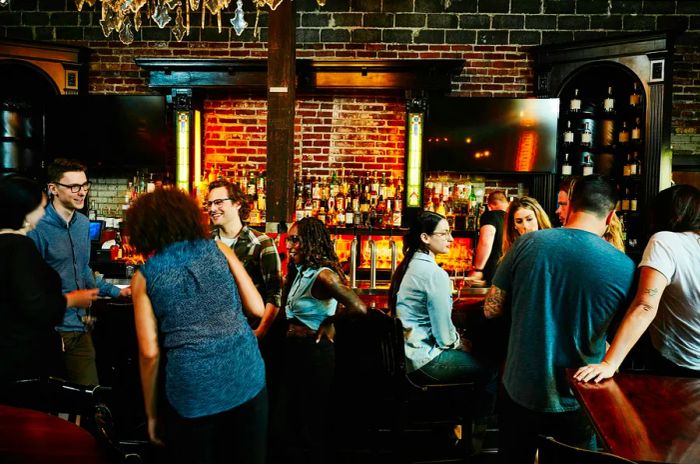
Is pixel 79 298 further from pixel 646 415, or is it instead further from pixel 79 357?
pixel 646 415

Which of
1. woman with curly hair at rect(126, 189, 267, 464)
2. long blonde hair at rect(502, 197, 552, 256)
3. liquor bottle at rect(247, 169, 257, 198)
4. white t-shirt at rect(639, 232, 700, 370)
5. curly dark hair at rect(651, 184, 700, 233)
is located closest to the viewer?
woman with curly hair at rect(126, 189, 267, 464)

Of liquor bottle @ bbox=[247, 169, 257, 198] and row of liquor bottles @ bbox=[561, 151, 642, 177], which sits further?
liquor bottle @ bbox=[247, 169, 257, 198]

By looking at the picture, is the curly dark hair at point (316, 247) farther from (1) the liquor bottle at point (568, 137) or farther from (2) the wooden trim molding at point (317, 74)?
(1) the liquor bottle at point (568, 137)

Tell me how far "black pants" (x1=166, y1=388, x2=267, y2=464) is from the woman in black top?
69 cm

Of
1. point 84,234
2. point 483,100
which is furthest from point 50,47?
point 483,100

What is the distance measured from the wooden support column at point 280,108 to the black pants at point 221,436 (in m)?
2.47

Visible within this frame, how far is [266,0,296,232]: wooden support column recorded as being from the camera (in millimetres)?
4344

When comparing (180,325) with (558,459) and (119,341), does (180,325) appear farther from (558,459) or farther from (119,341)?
(119,341)

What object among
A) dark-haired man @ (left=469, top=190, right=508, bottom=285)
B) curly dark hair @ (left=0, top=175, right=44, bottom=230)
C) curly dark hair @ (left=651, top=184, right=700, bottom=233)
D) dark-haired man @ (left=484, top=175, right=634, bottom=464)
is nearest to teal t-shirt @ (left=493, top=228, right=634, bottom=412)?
dark-haired man @ (left=484, top=175, right=634, bottom=464)

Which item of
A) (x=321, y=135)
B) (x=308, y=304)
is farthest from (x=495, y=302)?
(x=321, y=135)

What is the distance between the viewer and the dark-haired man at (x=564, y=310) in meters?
2.03

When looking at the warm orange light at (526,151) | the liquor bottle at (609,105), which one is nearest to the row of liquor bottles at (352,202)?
the warm orange light at (526,151)

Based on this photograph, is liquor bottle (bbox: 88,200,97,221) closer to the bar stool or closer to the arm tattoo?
the bar stool

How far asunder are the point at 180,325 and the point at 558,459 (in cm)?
117
